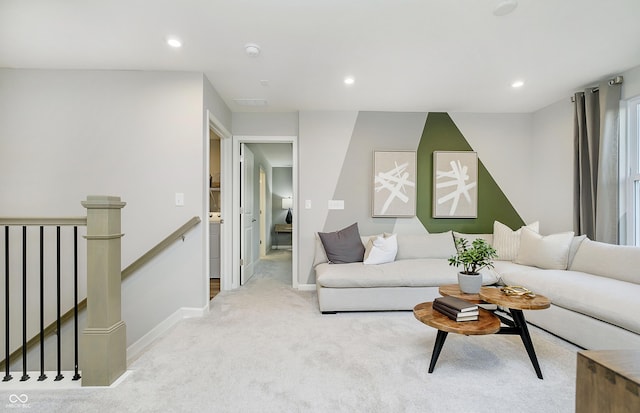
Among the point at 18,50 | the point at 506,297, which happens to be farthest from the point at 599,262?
the point at 18,50

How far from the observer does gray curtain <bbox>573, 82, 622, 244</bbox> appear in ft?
9.42

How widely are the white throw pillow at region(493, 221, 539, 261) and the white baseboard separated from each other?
358 centimetres

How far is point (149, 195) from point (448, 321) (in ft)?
9.20

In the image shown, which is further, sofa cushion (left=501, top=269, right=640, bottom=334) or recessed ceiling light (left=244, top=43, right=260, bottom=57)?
recessed ceiling light (left=244, top=43, right=260, bottom=57)

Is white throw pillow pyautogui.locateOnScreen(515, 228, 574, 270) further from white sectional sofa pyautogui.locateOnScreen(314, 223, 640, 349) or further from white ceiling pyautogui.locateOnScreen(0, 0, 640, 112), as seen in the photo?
white ceiling pyautogui.locateOnScreen(0, 0, 640, 112)

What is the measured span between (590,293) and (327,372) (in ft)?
6.85

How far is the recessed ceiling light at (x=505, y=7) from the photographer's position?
1818 mm

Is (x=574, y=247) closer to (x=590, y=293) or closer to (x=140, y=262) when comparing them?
(x=590, y=293)

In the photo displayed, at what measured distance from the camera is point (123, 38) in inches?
88.0

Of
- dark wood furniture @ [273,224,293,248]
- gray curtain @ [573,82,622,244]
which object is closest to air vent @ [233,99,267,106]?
gray curtain @ [573,82,622,244]

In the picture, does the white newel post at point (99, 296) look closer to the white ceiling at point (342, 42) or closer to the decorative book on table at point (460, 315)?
the white ceiling at point (342, 42)

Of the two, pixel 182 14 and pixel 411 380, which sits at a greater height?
pixel 182 14

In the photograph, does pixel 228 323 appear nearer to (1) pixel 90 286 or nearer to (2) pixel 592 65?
(1) pixel 90 286

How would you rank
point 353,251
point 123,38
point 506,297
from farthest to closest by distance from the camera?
point 353,251, point 123,38, point 506,297
